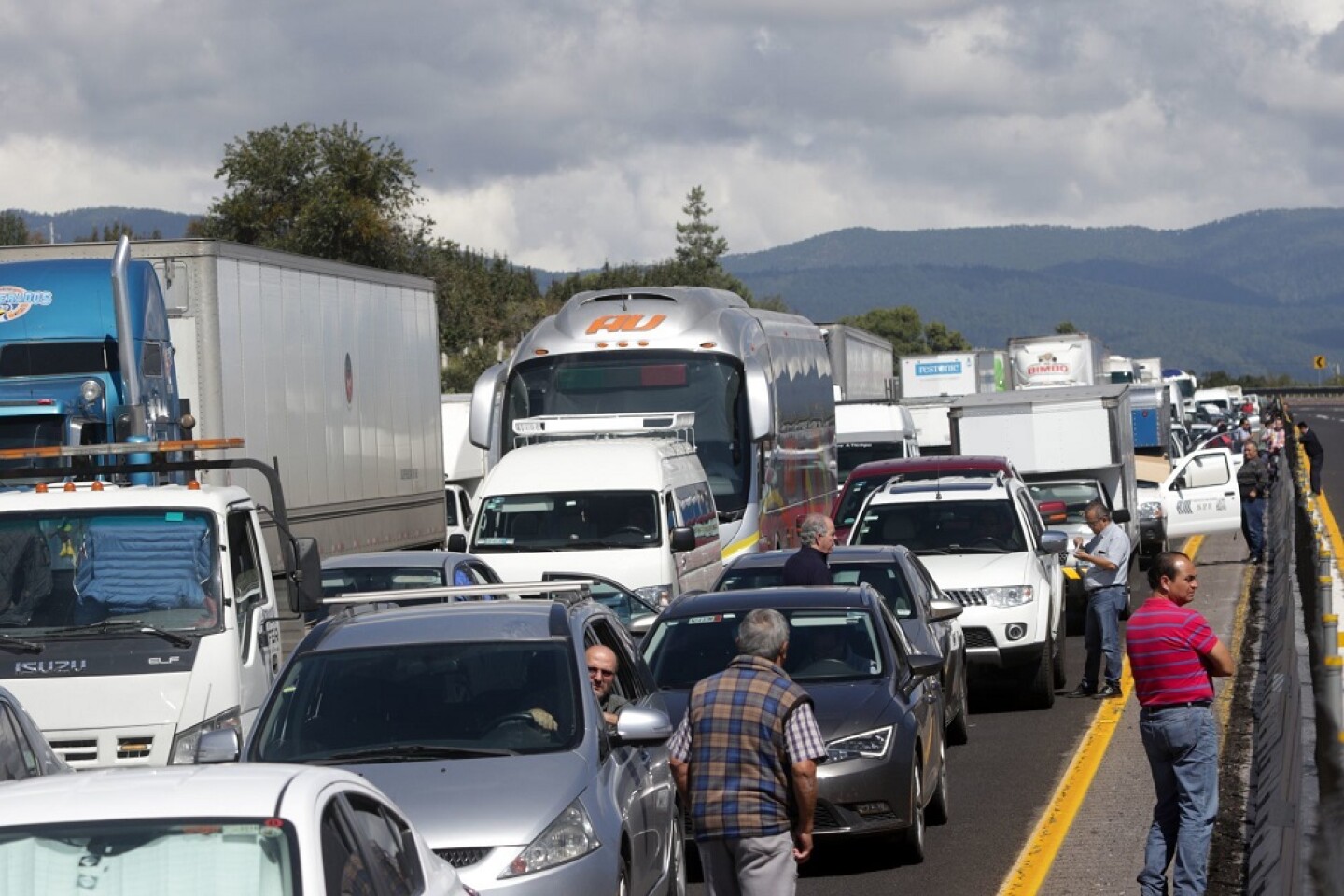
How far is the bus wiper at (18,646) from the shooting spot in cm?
1012

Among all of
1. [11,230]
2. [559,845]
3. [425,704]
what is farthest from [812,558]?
[11,230]

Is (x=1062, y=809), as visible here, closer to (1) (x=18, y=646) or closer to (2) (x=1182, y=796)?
(2) (x=1182, y=796)

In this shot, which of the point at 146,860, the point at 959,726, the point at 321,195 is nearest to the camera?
the point at 146,860

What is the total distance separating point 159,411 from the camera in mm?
15812

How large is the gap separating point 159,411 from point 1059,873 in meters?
8.66

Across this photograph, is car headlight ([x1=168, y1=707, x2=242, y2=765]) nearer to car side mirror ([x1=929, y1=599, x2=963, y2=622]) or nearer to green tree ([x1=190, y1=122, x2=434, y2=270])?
car side mirror ([x1=929, y1=599, x2=963, y2=622])

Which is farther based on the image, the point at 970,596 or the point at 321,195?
the point at 321,195

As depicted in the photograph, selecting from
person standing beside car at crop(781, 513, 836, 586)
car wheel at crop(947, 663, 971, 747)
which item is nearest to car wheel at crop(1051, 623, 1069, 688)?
car wheel at crop(947, 663, 971, 747)

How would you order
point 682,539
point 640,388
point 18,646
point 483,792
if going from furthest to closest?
point 640,388 < point 682,539 < point 18,646 < point 483,792

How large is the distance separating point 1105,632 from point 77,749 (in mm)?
9936

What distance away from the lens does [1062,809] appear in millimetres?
11938

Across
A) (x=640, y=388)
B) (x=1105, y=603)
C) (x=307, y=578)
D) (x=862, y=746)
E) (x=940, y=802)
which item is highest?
(x=640, y=388)

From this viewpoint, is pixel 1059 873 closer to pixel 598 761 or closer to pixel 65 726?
pixel 598 761

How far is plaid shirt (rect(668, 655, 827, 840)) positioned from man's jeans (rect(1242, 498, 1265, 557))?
24.3 m
